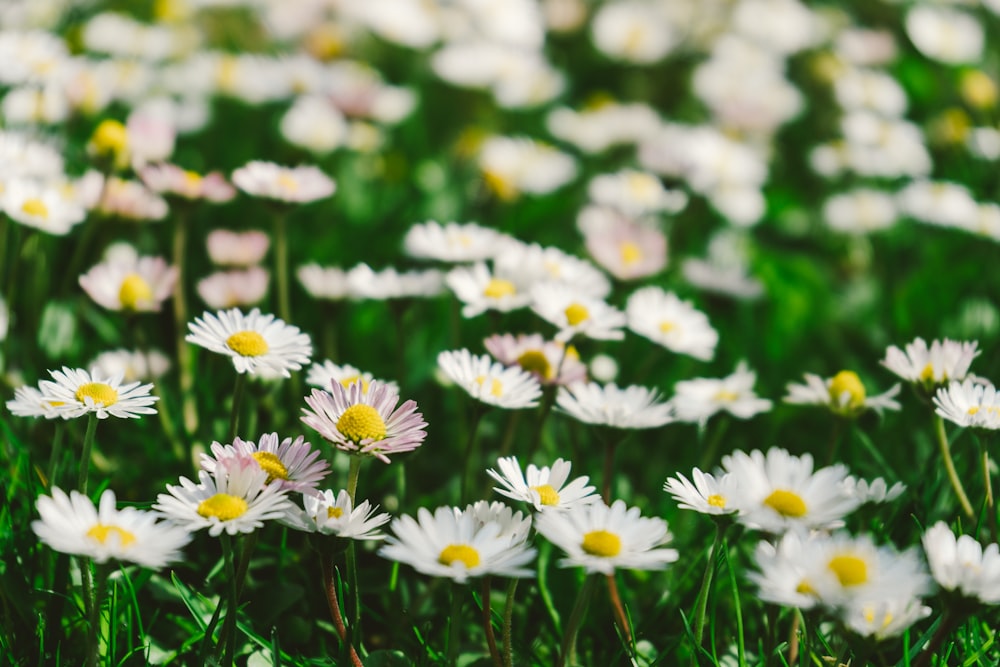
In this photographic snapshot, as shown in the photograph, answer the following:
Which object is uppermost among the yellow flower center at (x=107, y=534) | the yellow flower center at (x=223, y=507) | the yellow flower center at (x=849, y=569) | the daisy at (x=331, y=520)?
the yellow flower center at (x=849, y=569)

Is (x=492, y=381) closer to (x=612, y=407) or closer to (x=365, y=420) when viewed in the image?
(x=612, y=407)

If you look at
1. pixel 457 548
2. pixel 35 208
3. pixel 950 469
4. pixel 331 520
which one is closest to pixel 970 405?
pixel 950 469

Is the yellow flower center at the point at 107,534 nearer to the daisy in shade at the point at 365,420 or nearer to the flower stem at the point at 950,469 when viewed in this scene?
the daisy in shade at the point at 365,420

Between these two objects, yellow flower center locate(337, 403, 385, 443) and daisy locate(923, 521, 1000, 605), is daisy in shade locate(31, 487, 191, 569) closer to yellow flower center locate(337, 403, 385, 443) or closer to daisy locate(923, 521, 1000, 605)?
yellow flower center locate(337, 403, 385, 443)

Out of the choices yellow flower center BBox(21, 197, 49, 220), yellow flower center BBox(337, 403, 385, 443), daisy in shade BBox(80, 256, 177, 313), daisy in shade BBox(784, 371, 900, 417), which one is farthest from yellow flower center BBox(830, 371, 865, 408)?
yellow flower center BBox(21, 197, 49, 220)

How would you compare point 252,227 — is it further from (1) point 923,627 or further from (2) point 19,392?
(1) point 923,627

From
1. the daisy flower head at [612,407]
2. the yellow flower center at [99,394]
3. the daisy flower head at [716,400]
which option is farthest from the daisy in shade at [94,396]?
the daisy flower head at [716,400]
